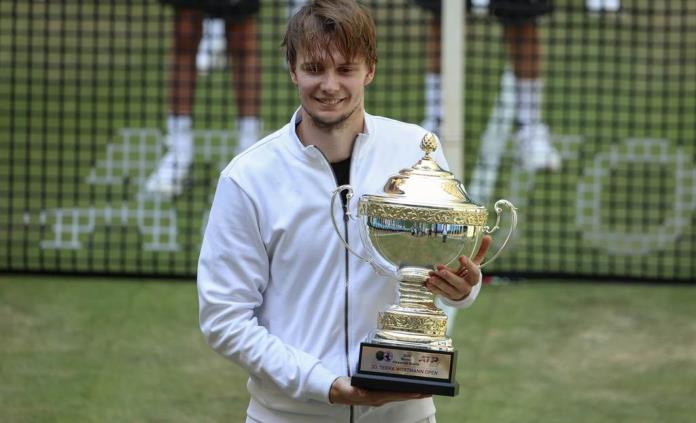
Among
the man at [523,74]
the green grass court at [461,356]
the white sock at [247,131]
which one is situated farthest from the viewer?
the man at [523,74]

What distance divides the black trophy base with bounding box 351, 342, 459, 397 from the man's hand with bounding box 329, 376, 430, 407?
15 mm

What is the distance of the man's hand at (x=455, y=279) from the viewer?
7.48 feet

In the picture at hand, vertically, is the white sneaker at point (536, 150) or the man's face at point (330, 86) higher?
the man's face at point (330, 86)

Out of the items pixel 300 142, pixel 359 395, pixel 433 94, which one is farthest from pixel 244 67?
pixel 359 395

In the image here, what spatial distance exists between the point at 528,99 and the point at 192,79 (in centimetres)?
177

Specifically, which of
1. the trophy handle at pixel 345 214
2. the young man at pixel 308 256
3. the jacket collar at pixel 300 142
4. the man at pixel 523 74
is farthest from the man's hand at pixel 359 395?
the man at pixel 523 74

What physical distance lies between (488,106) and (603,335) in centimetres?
339

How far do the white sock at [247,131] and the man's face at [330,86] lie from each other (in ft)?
14.7

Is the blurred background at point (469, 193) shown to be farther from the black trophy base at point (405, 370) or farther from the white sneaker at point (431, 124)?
the black trophy base at point (405, 370)

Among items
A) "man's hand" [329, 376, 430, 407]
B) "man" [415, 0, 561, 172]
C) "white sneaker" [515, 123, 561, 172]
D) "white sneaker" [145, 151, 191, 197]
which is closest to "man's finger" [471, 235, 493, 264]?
"man's hand" [329, 376, 430, 407]

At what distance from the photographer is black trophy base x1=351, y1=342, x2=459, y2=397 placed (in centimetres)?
224

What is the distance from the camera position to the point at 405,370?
227 centimetres

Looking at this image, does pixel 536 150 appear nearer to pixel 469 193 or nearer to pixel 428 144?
pixel 469 193

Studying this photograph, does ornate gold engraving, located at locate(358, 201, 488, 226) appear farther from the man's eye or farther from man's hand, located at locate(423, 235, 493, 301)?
the man's eye
